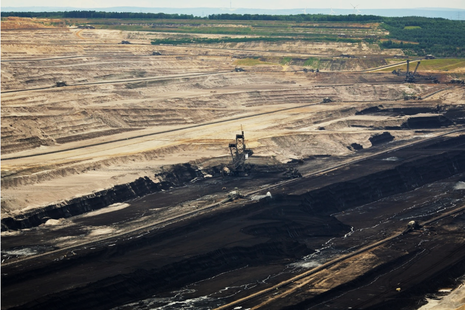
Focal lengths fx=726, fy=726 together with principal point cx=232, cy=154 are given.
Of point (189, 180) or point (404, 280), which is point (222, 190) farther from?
point (404, 280)

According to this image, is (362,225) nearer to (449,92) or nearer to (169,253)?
(169,253)

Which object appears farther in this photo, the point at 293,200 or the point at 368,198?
the point at 368,198

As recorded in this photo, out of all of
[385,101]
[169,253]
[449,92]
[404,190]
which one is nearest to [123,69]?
[385,101]

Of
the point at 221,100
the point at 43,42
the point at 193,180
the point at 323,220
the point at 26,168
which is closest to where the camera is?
the point at 323,220

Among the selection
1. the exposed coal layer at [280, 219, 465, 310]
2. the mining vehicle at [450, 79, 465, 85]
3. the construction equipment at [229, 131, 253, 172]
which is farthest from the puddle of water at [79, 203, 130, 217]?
the mining vehicle at [450, 79, 465, 85]

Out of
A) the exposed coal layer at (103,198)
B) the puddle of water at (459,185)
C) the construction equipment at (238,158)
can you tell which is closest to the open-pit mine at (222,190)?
the exposed coal layer at (103,198)

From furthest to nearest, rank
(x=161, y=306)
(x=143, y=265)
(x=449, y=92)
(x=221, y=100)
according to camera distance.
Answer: (x=449, y=92)
(x=221, y=100)
(x=143, y=265)
(x=161, y=306)

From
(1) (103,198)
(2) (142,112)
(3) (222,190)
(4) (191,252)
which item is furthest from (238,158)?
(2) (142,112)
